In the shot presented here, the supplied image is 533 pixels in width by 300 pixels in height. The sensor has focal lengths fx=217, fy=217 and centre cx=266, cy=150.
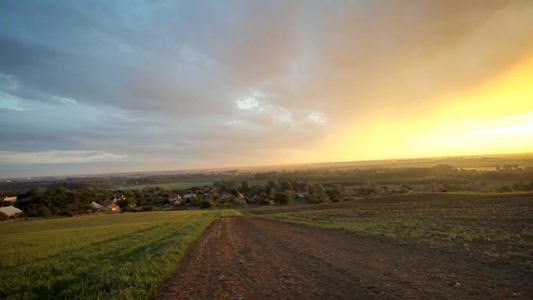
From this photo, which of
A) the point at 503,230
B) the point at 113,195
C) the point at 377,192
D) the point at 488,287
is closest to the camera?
the point at 488,287

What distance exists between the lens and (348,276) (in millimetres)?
6980

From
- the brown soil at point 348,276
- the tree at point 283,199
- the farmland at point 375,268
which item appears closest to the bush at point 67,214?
the tree at point 283,199

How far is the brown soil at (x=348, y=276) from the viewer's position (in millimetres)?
5637

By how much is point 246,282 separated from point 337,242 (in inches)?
298

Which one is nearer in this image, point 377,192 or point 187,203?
point 377,192

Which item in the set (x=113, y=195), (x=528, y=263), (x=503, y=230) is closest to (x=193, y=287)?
(x=528, y=263)

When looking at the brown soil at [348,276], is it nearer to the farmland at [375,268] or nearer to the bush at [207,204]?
the farmland at [375,268]

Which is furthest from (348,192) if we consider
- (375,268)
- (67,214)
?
(67,214)

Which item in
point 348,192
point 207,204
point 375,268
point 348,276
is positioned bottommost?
point 207,204

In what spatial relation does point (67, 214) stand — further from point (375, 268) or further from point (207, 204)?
point (375, 268)

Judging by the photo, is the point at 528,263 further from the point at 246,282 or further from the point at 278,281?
the point at 246,282

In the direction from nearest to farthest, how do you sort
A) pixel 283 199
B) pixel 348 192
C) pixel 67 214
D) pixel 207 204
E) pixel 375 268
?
pixel 375 268 → pixel 67 214 → pixel 283 199 → pixel 207 204 → pixel 348 192

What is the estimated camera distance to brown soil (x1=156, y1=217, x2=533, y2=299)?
564cm

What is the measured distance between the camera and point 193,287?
675 centimetres
